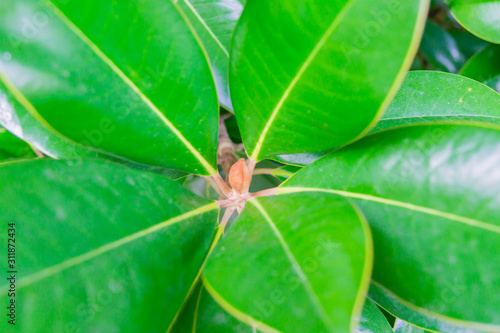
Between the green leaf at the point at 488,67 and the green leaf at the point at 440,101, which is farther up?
the green leaf at the point at 440,101

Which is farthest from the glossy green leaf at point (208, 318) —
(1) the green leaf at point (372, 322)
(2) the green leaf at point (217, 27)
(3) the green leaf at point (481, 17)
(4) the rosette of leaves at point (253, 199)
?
(3) the green leaf at point (481, 17)

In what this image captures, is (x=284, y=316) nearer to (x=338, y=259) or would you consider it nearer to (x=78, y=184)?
(x=338, y=259)

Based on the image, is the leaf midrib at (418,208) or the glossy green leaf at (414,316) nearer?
the leaf midrib at (418,208)

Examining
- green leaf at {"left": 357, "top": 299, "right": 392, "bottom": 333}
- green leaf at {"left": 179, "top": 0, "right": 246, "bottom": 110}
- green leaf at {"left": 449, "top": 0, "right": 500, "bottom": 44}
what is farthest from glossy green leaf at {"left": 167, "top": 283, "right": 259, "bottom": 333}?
green leaf at {"left": 449, "top": 0, "right": 500, "bottom": 44}

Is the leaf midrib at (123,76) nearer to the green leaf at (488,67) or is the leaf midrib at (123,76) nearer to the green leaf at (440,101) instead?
the green leaf at (440,101)

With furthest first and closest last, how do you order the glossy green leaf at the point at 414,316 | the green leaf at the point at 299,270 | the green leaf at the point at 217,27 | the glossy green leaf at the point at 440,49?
the glossy green leaf at the point at 440,49 → the green leaf at the point at 217,27 → the glossy green leaf at the point at 414,316 → the green leaf at the point at 299,270

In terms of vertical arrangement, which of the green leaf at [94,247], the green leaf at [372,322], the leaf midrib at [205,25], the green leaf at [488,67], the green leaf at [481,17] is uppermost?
the leaf midrib at [205,25]
